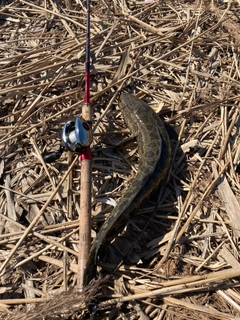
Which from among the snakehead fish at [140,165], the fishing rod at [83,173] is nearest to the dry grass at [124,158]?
the snakehead fish at [140,165]

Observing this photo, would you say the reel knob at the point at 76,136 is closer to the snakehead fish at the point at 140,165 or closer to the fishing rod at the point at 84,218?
the fishing rod at the point at 84,218

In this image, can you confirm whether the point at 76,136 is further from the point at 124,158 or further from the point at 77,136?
the point at 124,158

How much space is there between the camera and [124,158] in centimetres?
461

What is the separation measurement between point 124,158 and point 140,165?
22 cm

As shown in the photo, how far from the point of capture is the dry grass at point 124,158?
3799mm

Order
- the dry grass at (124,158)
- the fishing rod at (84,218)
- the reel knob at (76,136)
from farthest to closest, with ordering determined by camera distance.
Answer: the reel knob at (76,136) < the dry grass at (124,158) < the fishing rod at (84,218)

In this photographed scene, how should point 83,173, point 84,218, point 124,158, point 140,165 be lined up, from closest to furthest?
point 84,218, point 83,173, point 140,165, point 124,158

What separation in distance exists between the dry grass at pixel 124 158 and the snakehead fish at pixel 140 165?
15cm

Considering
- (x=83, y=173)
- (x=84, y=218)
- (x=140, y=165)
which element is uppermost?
(x=83, y=173)

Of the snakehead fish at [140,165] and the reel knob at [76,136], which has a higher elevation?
the reel knob at [76,136]

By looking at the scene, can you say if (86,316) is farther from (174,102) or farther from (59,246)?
(174,102)

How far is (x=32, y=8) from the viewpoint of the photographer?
5.71m

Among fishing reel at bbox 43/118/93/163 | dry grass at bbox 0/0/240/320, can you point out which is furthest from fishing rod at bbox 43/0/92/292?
dry grass at bbox 0/0/240/320

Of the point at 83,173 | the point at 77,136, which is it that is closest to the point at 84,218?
the point at 83,173
